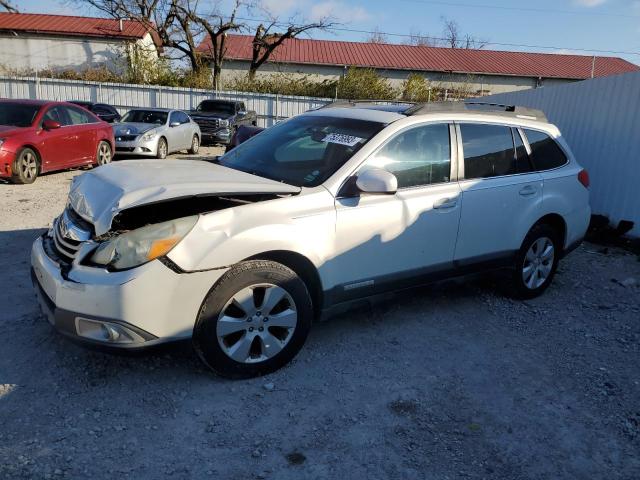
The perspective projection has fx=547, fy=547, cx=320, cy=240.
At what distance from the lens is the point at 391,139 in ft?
13.3

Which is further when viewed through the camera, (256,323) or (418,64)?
(418,64)

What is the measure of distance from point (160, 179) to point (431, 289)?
2290 millimetres

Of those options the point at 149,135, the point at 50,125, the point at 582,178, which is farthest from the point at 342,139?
the point at 149,135

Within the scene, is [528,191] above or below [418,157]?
below

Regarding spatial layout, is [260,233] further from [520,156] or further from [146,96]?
[146,96]

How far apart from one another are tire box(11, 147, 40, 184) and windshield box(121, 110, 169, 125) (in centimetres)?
569

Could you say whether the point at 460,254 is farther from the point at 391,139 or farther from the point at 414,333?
the point at 391,139

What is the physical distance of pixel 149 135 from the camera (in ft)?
47.0

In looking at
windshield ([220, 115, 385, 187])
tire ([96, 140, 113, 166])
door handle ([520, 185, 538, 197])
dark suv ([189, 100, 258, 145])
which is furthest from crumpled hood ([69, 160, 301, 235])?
dark suv ([189, 100, 258, 145])

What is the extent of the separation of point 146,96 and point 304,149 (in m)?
24.7

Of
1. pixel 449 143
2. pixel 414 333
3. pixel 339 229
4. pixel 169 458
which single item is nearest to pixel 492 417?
pixel 414 333

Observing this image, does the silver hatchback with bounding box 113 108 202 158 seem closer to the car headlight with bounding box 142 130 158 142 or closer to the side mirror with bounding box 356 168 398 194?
the car headlight with bounding box 142 130 158 142

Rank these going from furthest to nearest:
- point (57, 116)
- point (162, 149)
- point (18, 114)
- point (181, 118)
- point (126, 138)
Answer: point (181, 118), point (162, 149), point (126, 138), point (57, 116), point (18, 114)

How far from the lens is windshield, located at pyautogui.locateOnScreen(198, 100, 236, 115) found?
21922mm
